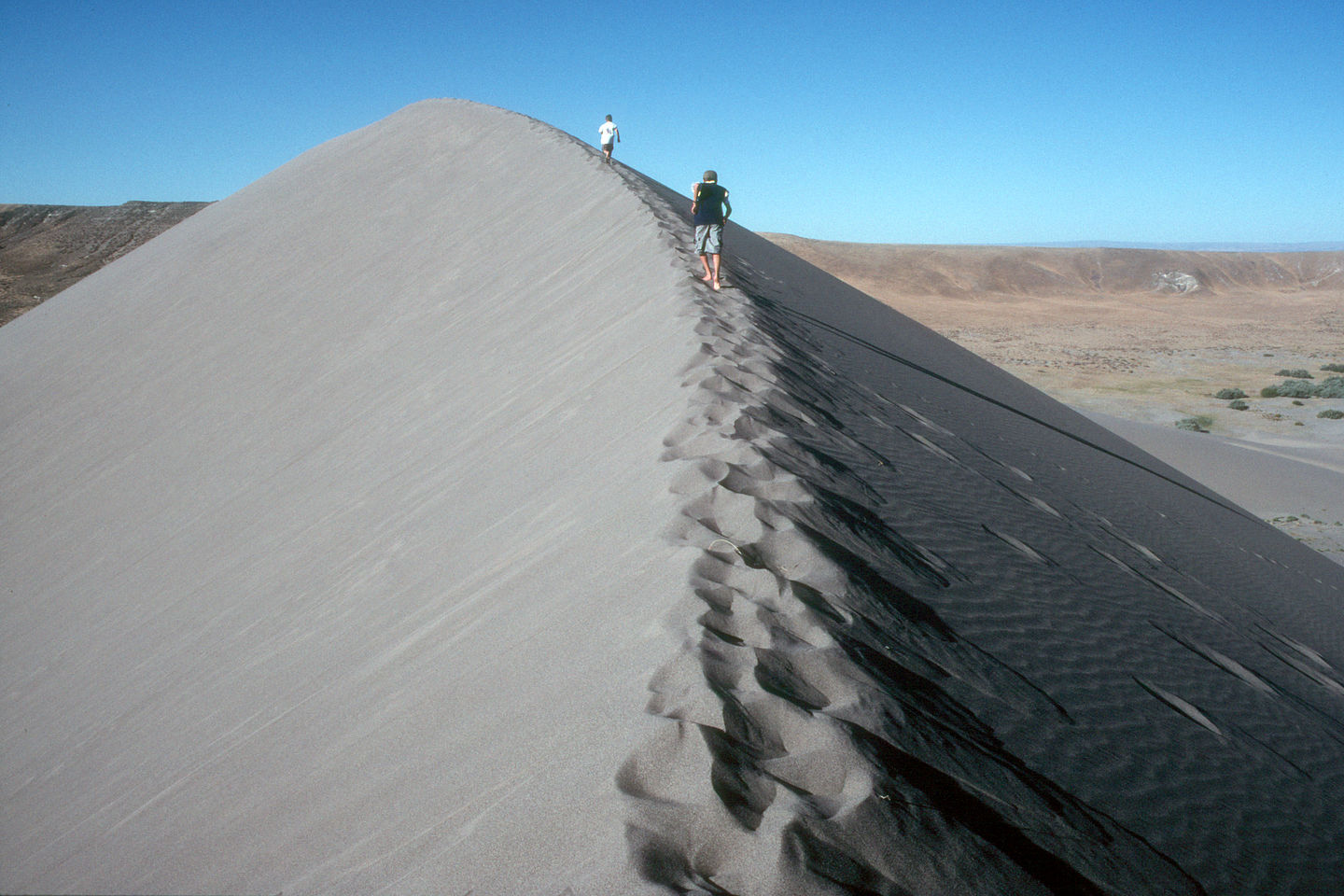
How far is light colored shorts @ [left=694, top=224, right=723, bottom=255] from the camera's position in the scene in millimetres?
7527

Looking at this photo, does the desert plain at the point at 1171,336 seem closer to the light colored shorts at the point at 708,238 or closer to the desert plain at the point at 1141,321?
the desert plain at the point at 1141,321

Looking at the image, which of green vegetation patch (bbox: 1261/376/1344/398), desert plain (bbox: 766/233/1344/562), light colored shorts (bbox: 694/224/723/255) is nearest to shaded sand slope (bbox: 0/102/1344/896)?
light colored shorts (bbox: 694/224/723/255)

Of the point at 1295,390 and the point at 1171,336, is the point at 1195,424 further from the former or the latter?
the point at 1171,336

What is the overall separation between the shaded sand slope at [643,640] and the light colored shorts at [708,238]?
1.26ft

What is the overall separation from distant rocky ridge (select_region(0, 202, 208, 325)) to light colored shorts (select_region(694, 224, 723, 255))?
20879mm

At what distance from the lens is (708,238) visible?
299 inches

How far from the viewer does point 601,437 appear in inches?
181

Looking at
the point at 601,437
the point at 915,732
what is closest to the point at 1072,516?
the point at 601,437

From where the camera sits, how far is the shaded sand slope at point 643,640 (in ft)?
6.44

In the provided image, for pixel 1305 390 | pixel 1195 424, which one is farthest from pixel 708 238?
pixel 1305 390

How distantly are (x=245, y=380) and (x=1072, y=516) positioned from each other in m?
8.04

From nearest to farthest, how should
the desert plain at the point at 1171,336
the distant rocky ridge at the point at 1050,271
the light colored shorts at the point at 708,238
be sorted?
1. the light colored shorts at the point at 708,238
2. the desert plain at the point at 1171,336
3. the distant rocky ridge at the point at 1050,271

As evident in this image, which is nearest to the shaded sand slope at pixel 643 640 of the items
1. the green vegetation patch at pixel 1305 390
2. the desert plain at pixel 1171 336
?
the desert plain at pixel 1171 336

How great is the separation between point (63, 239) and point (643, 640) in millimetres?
30843
